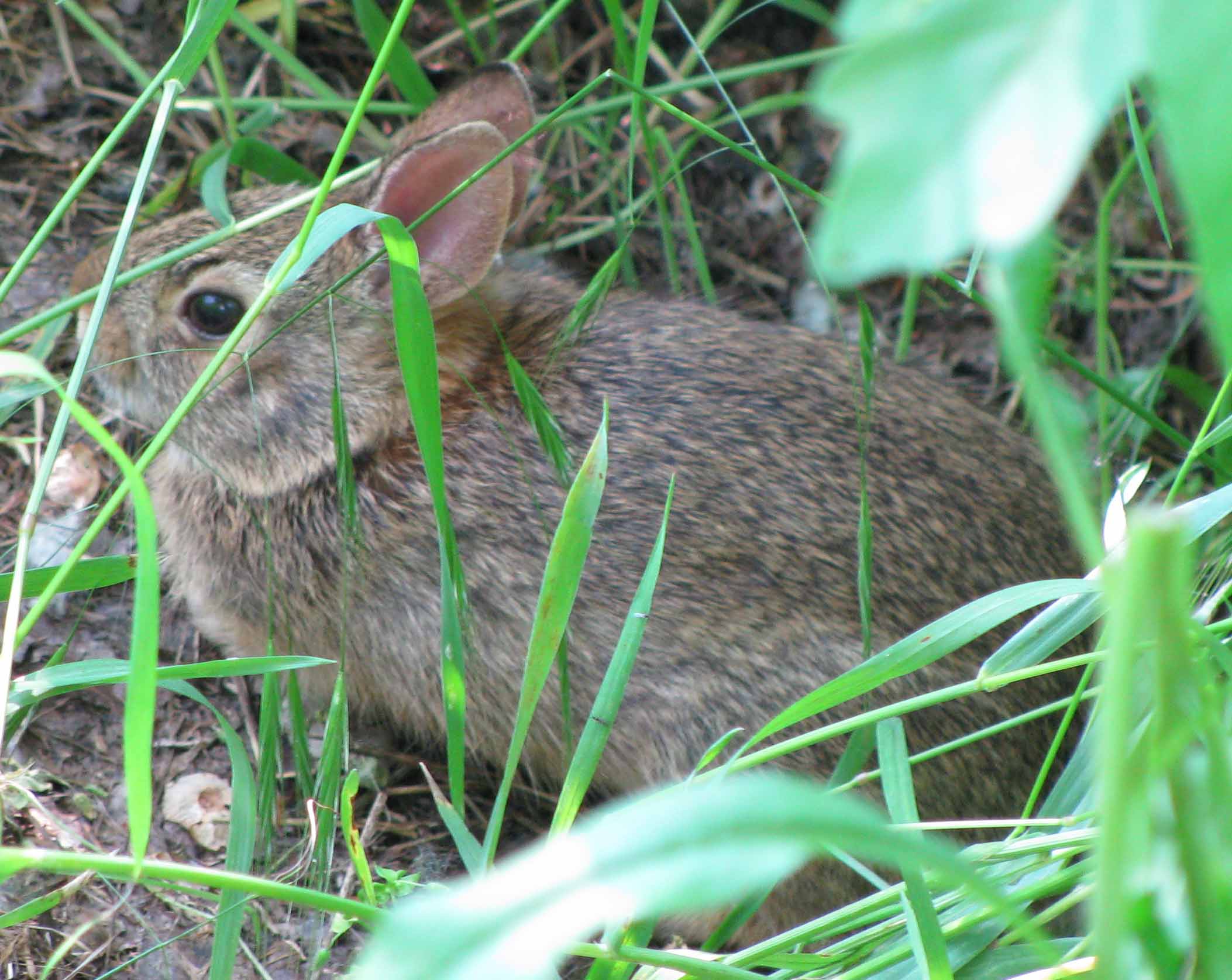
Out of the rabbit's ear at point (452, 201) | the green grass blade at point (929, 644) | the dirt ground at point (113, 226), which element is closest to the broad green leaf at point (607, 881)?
the green grass blade at point (929, 644)

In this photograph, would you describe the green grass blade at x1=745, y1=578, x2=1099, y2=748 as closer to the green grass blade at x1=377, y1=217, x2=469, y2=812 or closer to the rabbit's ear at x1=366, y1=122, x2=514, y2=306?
the green grass blade at x1=377, y1=217, x2=469, y2=812

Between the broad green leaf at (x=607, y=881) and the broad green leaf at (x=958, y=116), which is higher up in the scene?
the broad green leaf at (x=958, y=116)

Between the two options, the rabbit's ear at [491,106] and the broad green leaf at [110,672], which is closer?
the broad green leaf at [110,672]

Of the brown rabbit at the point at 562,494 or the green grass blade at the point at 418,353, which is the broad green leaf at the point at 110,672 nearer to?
the green grass blade at the point at 418,353

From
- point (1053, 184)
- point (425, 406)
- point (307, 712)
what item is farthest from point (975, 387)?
point (1053, 184)

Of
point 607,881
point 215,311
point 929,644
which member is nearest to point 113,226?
point 215,311

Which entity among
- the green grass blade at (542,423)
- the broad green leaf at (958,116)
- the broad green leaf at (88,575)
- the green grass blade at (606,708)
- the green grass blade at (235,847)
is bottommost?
the green grass blade at (235,847)

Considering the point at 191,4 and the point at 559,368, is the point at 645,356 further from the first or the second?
the point at 191,4
